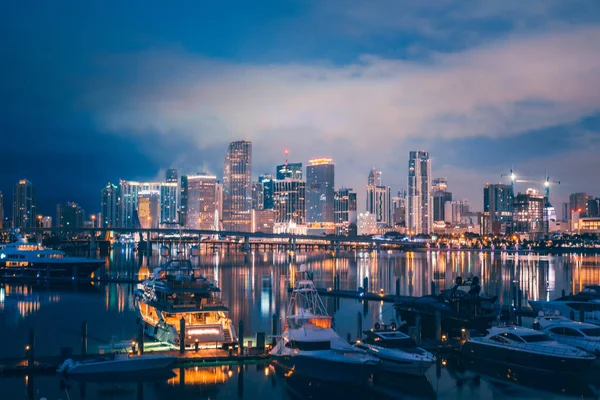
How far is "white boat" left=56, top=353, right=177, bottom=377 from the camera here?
24.6 m

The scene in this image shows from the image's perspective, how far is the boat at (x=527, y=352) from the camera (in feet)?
82.6

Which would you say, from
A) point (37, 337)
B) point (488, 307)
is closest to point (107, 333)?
point (37, 337)

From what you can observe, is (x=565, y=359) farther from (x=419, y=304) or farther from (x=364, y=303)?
(x=364, y=303)

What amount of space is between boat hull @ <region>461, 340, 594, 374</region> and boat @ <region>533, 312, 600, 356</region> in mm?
1981

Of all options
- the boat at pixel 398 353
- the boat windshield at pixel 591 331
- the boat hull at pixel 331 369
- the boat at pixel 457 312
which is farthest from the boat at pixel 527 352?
the boat hull at pixel 331 369

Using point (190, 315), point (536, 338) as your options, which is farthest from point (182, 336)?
point (536, 338)

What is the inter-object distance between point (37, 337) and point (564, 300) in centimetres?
3230

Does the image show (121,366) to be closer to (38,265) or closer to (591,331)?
(591,331)

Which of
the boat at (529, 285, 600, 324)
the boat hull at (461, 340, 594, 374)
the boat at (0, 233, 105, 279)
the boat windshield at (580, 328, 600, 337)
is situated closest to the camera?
the boat hull at (461, 340, 594, 374)

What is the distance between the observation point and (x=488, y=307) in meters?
34.7

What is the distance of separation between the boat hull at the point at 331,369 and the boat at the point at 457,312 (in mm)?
8849

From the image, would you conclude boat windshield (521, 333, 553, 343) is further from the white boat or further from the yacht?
the white boat

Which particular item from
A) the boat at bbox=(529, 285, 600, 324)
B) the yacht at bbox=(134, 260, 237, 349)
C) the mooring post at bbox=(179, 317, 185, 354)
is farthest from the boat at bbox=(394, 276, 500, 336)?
the mooring post at bbox=(179, 317, 185, 354)

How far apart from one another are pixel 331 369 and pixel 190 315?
313 inches
